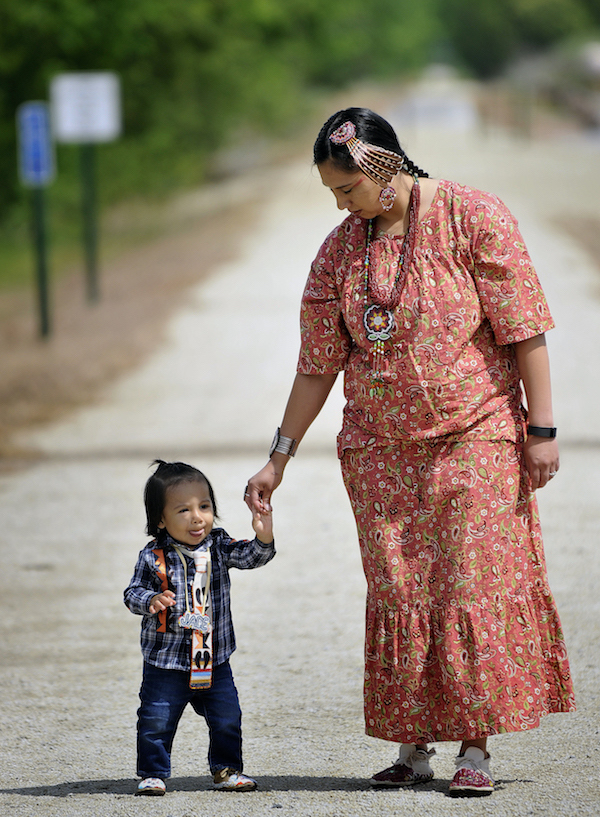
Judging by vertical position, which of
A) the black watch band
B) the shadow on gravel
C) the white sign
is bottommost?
the shadow on gravel

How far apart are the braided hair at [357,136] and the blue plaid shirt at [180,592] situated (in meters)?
1.01

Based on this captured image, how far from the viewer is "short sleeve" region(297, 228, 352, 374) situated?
3.30 m

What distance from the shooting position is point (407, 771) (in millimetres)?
3328

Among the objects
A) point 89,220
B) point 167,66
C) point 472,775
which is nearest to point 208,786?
point 472,775

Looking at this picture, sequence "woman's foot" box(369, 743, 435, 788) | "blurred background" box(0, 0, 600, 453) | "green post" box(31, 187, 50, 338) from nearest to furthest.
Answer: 1. "woman's foot" box(369, 743, 435, 788)
2. "green post" box(31, 187, 50, 338)
3. "blurred background" box(0, 0, 600, 453)

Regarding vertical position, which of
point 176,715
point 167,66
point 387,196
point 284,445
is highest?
point 167,66

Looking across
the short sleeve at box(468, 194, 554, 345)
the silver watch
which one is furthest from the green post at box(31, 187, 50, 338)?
the short sleeve at box(468, 194, 554, 345)

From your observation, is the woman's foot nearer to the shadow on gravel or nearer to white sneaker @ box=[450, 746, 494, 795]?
the shadow on gravel

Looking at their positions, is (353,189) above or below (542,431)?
above

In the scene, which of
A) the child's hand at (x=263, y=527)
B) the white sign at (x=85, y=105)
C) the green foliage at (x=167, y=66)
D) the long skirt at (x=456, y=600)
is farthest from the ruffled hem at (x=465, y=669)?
the green foliage at (x=167, y=66)

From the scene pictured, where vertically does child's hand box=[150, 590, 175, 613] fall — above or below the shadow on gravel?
above

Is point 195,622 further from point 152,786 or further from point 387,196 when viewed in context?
point 387,196

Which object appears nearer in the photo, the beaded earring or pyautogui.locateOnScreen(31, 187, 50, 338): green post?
the beaded earring

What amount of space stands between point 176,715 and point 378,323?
45.7 inches
